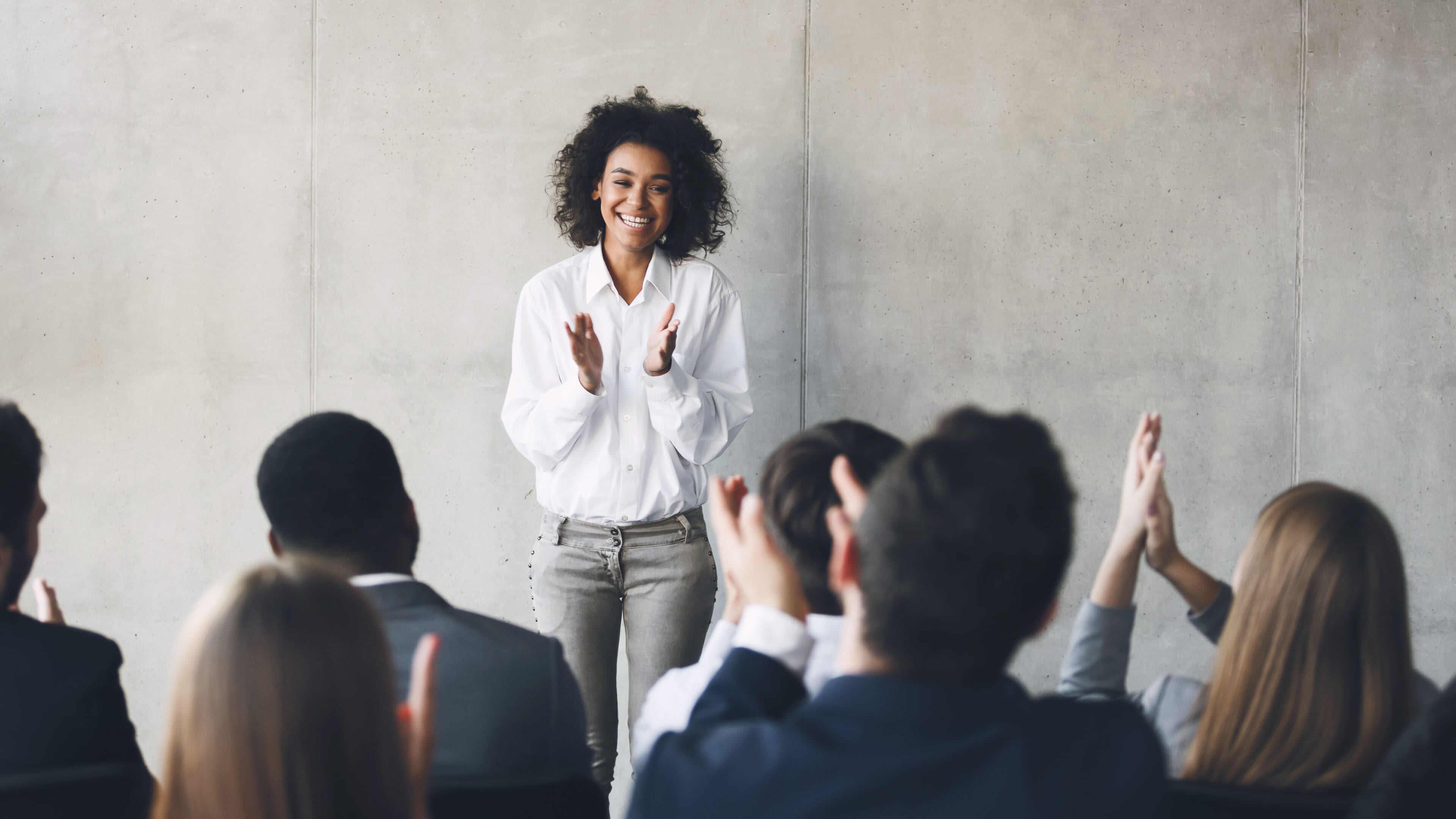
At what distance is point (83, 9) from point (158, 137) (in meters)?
0.44

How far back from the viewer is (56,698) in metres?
1.29

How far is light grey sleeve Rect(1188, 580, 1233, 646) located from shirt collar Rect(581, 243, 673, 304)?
5.13ft

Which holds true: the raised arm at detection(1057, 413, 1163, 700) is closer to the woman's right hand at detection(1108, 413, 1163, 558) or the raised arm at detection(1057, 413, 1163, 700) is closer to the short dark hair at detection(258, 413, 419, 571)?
the woman's right hand at detection(1108, 413, 1163, 558)

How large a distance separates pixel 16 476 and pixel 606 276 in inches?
58.0

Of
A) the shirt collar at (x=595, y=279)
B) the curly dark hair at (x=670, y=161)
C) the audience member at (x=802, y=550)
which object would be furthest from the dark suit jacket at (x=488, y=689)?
the curly dark hair at (x=670, y=161)

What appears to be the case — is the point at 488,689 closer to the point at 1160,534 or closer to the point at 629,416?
the point at 1160,534

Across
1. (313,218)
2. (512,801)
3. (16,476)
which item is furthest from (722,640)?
(313,218)

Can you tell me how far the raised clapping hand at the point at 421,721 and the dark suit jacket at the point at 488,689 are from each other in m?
0.24

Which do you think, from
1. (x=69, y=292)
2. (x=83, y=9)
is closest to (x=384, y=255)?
(x=69, y=292)

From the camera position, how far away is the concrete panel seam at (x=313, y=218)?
3.15 meters

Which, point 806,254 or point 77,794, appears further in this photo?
point 806,254

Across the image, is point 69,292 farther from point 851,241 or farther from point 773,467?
point 773,467

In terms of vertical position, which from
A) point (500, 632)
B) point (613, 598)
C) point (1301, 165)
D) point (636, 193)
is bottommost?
point (613, 598)

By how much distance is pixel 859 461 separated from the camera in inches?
58.6
